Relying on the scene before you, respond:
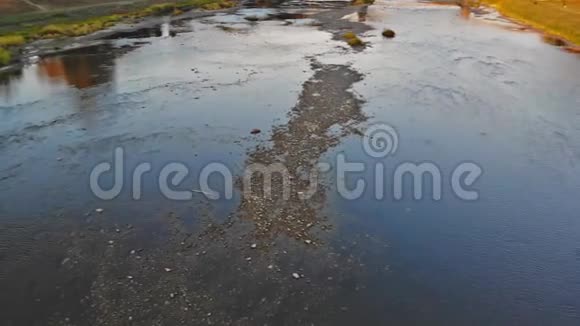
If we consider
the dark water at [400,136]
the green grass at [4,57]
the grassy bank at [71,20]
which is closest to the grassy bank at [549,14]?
the dark water at [400,136]

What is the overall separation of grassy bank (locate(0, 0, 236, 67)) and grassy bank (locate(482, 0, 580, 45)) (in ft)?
88.2

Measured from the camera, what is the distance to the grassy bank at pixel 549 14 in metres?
34.6

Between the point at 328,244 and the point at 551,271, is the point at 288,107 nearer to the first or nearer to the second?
the point at 328,244

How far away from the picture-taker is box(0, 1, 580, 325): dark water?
1029 centimetres

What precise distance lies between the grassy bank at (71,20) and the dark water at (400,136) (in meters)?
4.73

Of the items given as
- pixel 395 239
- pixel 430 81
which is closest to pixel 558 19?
pixel 430 81

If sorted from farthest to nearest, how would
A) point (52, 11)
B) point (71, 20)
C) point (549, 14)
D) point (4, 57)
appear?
point (52, 11), point (549, 14), point (71, 20), point (4, 57)

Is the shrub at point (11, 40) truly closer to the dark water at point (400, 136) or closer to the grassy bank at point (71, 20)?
the grassy bank at point (71, 20)

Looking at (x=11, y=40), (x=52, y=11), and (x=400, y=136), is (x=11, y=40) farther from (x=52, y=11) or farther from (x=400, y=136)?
(x=400, y=136)

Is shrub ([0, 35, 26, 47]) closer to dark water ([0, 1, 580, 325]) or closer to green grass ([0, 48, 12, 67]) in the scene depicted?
green grass ([0, 48, 12, 67])

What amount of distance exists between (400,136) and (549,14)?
30.0 metres

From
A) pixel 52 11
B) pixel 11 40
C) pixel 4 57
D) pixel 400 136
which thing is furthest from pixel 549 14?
pixel 52 11

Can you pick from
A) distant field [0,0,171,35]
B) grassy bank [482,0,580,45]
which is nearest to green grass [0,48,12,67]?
distant field [0,0,171,35]

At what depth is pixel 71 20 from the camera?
39.1 m
